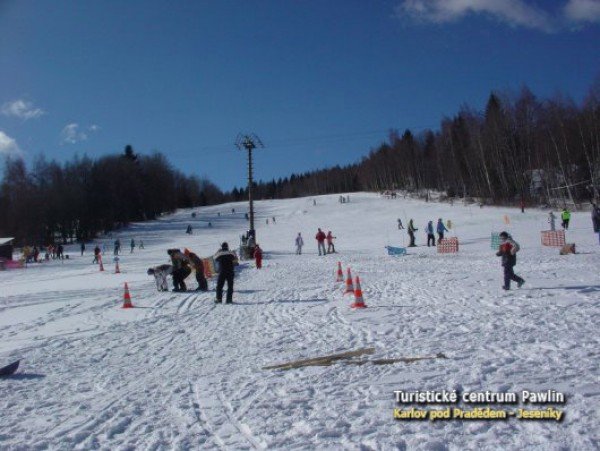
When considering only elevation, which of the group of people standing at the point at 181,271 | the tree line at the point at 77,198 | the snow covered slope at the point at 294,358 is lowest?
the snow covered slope at the point at 294,358

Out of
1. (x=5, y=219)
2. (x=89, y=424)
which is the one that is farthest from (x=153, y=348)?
(x=5, y=219)

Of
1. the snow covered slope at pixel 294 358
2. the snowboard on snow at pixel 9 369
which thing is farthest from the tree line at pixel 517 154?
the snowboard on snow at pixel 9 369

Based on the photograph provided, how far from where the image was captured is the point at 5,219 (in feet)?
221

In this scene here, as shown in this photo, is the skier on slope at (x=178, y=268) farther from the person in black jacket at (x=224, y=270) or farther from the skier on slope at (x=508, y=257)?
the skier on slope at (x=508, y=257)

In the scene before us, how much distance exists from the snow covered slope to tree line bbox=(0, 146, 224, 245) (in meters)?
58.2

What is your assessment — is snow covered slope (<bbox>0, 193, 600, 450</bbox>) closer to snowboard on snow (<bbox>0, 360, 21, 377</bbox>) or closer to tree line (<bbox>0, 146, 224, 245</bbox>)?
snowboard on snow (<bbox>0, 360, 21, 377</bbox>)

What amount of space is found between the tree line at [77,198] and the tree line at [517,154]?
55.4 meters

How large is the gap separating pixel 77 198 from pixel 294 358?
71629mm

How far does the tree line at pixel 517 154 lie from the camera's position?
50656 mm

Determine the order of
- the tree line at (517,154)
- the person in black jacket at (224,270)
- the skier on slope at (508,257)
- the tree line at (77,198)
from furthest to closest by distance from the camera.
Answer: the tree line at (77,198), the tree line at (517,154), the person in black jacket at (224,270), the skier on slope at (508,257)

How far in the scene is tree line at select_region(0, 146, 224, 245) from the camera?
64.5m

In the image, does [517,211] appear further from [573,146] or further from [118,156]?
[118,156]

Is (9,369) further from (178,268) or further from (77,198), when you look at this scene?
(77,198)

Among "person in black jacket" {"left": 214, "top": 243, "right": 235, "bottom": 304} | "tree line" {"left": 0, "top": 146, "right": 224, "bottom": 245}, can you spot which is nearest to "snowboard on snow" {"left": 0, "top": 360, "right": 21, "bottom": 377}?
"person in black jacket" {"left": 214, "top": 243, "right": 235, "bottom": 304}
